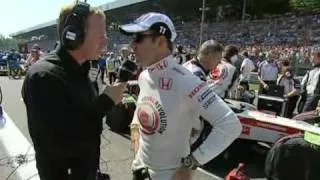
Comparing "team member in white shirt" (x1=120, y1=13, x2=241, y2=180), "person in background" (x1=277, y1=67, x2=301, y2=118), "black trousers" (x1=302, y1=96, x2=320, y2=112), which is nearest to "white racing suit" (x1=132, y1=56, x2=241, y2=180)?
"team member in white shirt" (x1=120, y1=13, x2=241, y2=180)

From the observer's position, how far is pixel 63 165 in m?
2.41

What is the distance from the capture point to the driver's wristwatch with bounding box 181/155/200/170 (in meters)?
2.41

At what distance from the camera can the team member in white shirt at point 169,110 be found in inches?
95.1

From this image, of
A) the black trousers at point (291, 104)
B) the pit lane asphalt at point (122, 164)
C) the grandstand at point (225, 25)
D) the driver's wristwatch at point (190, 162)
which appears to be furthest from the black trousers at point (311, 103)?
the grandstand at point (225, 25)

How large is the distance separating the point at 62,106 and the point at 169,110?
532mm

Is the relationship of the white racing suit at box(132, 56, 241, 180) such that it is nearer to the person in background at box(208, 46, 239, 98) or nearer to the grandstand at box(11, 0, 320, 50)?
the person in background at box(208, 46, 239, 98)

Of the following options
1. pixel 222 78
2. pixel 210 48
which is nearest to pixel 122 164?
pixel 222 78

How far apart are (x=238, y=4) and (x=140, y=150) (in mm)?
50224

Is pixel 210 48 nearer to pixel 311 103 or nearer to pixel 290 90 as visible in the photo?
pixel 311 103

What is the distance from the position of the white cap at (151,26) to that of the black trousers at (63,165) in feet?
2.11

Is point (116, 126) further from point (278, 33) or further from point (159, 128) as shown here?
point (278, 33)

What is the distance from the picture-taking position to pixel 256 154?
25.3 feet

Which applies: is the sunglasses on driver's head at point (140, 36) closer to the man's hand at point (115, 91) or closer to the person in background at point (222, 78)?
the man's hand at point (115, 91)

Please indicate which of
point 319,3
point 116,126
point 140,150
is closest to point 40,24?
point 319,3
